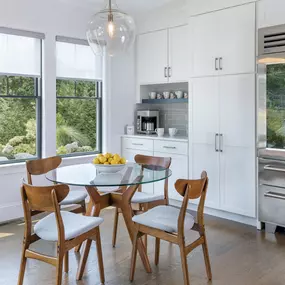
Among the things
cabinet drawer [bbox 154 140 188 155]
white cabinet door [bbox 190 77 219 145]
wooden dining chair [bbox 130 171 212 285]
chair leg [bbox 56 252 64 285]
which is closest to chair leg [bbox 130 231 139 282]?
wooden dining chair [bbox 130 171 212 285]

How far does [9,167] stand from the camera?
4.39 metres

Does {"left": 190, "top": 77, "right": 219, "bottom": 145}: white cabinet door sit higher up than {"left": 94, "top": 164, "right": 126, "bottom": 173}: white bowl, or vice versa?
{"left": 190, "top": 77, "right": 219, "bottom": 145}: white cabinet door

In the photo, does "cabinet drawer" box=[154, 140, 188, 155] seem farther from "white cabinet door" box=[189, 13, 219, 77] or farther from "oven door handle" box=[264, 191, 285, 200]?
"oven door handle" box=[264, 191, 285, 200]

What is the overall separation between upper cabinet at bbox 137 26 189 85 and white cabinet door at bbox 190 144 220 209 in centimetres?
110

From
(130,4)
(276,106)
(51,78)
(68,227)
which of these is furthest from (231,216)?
(130,4)

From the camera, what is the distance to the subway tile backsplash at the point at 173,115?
551 centimetres

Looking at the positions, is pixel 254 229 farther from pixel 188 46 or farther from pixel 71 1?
pixel 71 1

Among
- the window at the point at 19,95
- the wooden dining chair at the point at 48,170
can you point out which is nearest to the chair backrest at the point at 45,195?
the wooden dining chair at the point at 48,170

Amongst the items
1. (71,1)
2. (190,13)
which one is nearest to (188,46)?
(190,13)

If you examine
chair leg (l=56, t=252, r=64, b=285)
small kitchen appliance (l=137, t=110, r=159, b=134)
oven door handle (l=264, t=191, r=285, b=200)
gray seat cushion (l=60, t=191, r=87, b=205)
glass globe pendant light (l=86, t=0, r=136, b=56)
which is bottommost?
chair leg (l=56, t=252, r=64, b=285)

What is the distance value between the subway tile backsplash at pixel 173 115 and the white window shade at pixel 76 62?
3.27 ft

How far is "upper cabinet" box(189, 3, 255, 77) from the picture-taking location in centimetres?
405

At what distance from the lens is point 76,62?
16.5ft

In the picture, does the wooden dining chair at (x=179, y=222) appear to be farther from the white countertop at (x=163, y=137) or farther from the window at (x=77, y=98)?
the window at (x=77, y=98)
